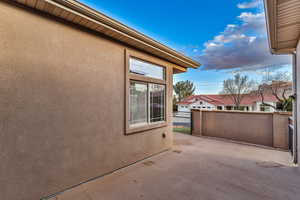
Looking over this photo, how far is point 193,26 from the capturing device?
9.00 m

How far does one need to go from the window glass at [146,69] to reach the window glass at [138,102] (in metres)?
0.35

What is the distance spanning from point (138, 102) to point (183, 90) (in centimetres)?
3129

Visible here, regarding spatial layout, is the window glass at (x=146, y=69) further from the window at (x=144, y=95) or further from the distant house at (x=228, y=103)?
the distant house at (x=228, y=103)

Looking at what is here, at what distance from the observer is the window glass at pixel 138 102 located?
359 centimetres

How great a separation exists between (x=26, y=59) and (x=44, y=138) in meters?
1.25

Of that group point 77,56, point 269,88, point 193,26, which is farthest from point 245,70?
point 77,56

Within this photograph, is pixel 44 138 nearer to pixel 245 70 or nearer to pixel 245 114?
pixel 245 114

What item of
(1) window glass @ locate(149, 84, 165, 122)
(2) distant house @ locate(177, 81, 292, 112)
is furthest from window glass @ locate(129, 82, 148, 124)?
(2) distant house @ locate(177, 81, 292, 112)

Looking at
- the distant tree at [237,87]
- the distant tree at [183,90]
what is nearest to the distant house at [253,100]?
the distant tree at [237,87]

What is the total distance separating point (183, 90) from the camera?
1326 inches

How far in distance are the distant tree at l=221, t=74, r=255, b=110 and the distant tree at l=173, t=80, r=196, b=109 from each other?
12015 mm

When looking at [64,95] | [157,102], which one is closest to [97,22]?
[64,95]

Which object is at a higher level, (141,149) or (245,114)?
(245,114)

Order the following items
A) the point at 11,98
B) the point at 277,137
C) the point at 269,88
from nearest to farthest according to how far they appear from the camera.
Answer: the point at 11,98 → the point at 277,137 → the point at 269,88
